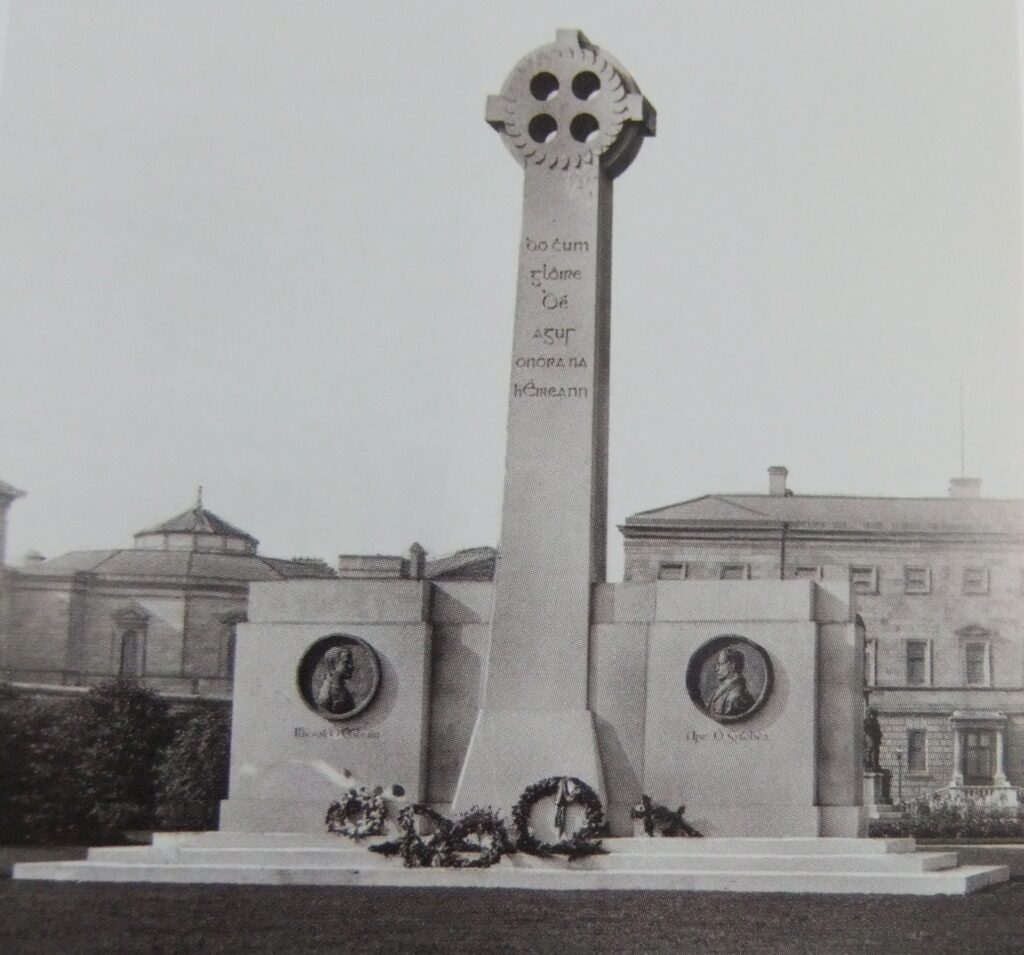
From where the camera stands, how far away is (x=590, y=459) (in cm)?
1973

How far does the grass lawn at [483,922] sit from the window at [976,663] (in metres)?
54.3

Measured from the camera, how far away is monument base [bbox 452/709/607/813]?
19078 millimetres

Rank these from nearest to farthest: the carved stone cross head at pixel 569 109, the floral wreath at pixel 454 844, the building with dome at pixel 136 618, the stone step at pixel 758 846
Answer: the floral wreath at pixel 454 844 < the stone step at pixel 758 846 < the carved stone cross head at pixel 569 109 < the building with dome at pixel 136 618

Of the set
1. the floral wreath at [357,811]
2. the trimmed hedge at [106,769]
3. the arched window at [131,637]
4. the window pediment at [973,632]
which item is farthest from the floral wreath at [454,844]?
the arched window at [131,637]

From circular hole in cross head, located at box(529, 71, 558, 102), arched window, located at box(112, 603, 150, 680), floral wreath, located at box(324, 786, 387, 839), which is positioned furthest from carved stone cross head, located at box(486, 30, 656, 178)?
arched window, located at box(112, 603, 150, 680)

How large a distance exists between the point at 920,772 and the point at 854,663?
50.7 meters

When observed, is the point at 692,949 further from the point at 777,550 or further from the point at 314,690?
the point at 777,550

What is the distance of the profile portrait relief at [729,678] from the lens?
19.0 meters

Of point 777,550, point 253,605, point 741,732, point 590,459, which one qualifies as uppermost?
point 777,550

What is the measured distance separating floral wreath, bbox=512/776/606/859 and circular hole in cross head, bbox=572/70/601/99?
25.3 ft

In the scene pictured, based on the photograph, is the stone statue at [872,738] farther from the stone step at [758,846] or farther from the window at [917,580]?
the window at [917,580]

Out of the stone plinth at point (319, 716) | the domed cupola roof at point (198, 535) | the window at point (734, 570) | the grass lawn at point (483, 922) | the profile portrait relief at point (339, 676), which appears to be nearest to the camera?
the grass lawn at point (483, 922)

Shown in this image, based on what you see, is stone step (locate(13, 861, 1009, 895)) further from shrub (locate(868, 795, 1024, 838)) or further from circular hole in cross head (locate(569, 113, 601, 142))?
shrub (locate(868, 795, 1024, 838))

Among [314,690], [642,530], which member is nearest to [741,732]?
[314,690]
